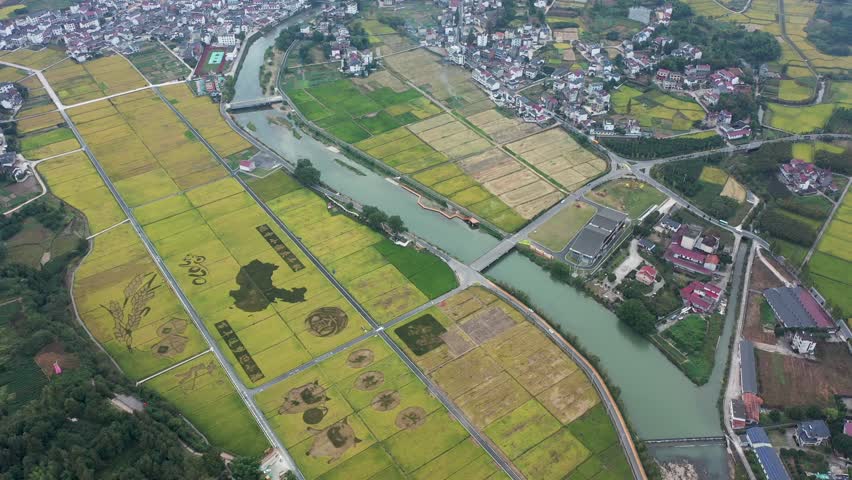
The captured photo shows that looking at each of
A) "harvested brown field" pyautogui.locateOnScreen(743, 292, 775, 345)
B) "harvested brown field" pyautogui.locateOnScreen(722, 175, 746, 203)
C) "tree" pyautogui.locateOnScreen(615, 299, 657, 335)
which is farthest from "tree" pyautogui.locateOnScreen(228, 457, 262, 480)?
"harvested brown field" pyautogui.locateOnScreen(722, 175, 746, 203)

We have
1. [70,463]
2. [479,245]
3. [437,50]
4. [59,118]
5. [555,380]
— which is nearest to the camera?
[70,463]

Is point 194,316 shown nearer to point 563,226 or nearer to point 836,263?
point 563,226

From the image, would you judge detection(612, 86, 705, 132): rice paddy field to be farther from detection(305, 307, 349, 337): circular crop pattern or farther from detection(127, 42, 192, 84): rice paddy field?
detection(127, 42, 192, 84): rice paddy field

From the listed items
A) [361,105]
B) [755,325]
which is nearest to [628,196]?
[755,325]

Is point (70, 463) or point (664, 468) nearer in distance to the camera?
point (70, 463)

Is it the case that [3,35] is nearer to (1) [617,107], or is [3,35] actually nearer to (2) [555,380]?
(1) [617,107]

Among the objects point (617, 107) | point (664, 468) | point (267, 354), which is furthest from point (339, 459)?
point (617, 107)
